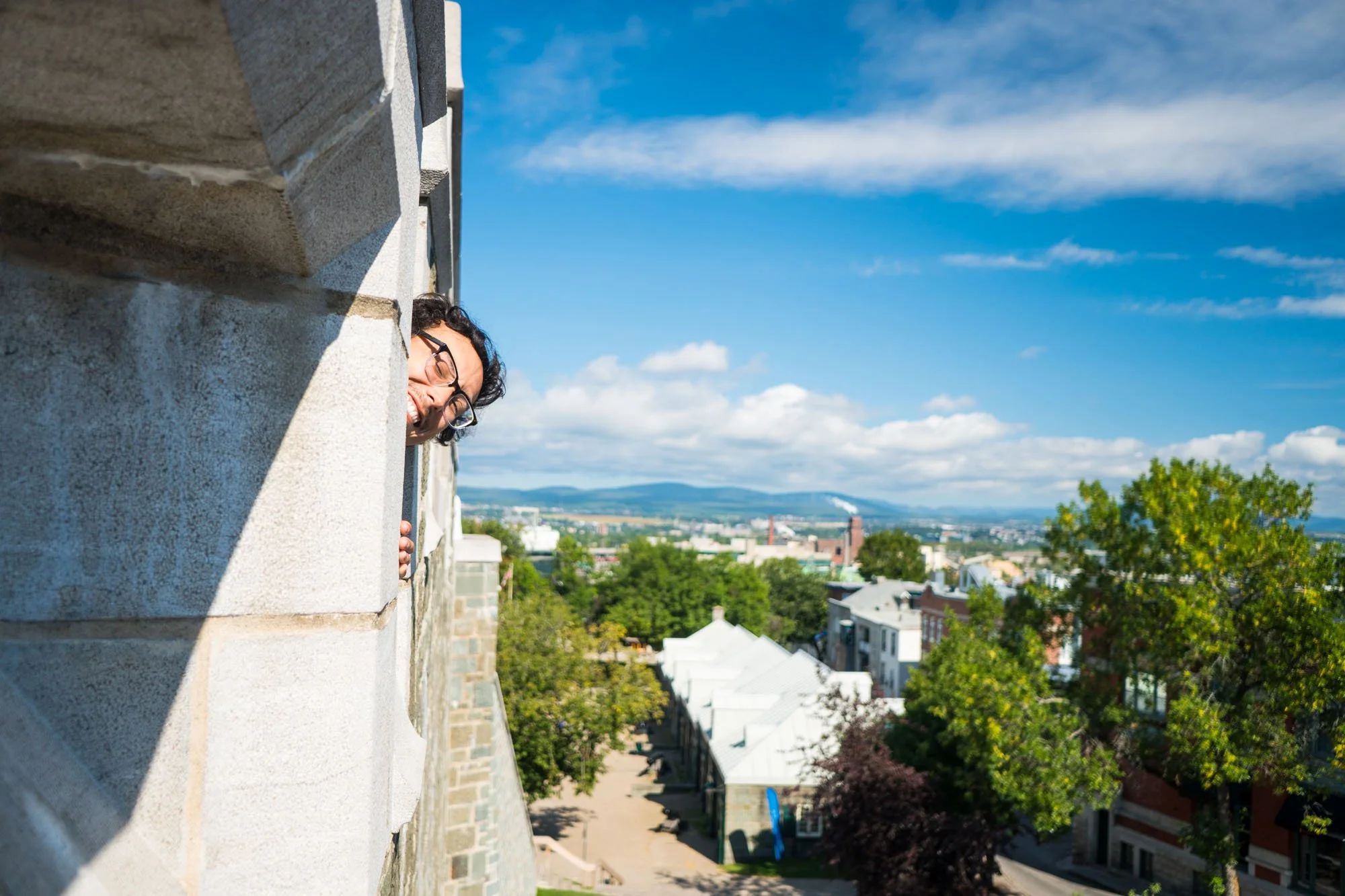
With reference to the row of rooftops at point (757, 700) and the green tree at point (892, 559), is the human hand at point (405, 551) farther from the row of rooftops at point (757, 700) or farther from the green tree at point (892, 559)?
the green tree at point (892, 559)

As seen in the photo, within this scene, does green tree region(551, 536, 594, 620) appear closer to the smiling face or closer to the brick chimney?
the smiling face

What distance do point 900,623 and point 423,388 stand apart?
48249mm

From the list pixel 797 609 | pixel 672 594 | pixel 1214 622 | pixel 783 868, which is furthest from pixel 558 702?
pixel 797 609

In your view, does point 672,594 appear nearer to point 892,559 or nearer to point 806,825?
point 892,559

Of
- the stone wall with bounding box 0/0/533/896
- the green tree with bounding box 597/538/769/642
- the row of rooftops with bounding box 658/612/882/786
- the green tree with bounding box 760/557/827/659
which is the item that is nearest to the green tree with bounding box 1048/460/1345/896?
the row of rooftops with bounding box 658/612/882/786

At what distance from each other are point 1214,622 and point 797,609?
181 ft

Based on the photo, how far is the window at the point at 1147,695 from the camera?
19.4m

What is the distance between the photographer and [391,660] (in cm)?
175

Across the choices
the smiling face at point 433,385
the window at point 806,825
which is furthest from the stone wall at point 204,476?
the window at point 806,825

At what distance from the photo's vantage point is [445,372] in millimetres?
→ 2328

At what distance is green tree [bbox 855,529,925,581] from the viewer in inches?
3024

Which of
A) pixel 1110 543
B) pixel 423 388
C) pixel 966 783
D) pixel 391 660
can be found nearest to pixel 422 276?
pixel 423 388

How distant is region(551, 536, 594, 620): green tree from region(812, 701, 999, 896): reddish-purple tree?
1724 inches

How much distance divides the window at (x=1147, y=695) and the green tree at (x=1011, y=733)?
1584mm
